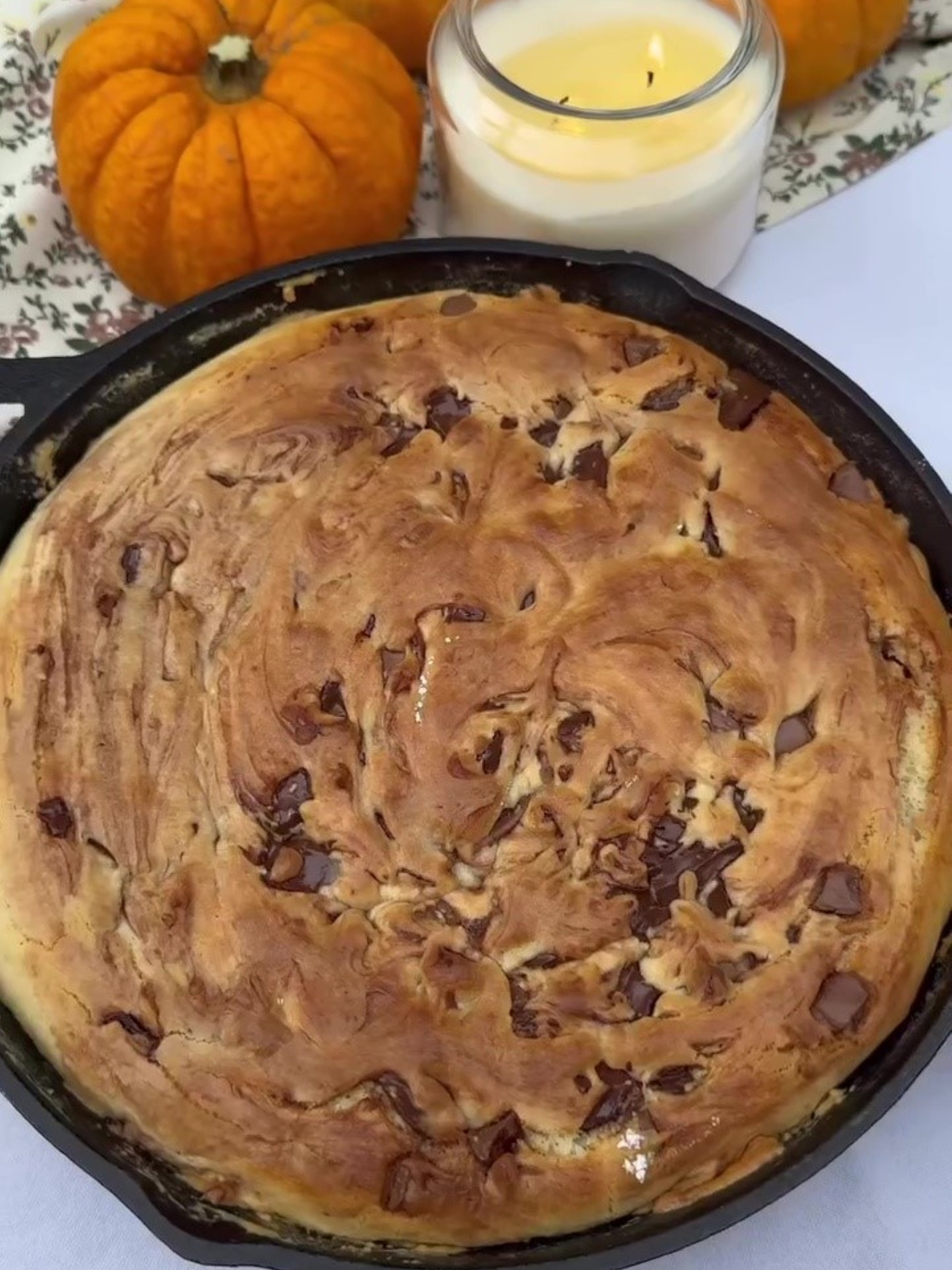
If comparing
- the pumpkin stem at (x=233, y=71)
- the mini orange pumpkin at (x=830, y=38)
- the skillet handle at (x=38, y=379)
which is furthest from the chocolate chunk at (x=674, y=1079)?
the mini orange pumpkin at (x=830, y=38)

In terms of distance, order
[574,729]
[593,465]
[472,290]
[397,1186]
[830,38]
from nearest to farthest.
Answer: [397,1186], [574,729], [593,465], [472,290], [830,38]

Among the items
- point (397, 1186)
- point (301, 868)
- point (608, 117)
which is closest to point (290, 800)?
point (301, 868)

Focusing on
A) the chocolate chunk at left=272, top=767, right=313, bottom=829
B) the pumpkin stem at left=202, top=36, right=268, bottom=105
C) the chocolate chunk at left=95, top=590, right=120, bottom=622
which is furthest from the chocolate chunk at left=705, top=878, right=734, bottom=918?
the pumpkin stem at left=202, top=36, right=268, bottom=105

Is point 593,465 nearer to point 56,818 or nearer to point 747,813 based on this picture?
point 747,813

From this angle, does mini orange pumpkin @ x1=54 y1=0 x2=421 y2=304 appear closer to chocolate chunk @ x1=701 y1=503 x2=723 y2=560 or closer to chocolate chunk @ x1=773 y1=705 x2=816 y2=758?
chocolate chunk @ x1=701 y1=503 x2=723 y2=560

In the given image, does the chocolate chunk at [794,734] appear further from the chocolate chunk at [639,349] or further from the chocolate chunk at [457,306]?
the chocolate chunk at [457,306]

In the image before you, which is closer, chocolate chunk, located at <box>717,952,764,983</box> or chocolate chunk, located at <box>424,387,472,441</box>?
chocolate chunk, located at <box>717,952,764,983</box>
